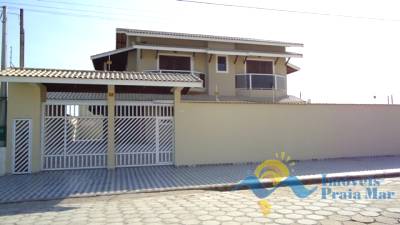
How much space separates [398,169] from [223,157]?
600 cm

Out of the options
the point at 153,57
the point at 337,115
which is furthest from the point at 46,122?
the point at 337,115

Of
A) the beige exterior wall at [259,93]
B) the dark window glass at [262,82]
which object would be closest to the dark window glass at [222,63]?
the beige exterior wall at [259,93]

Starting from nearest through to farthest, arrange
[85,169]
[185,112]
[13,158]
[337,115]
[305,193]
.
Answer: [305,193]
[13,158]
[85,169]
[185,112]
[337,115]

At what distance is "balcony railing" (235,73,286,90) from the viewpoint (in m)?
20.7

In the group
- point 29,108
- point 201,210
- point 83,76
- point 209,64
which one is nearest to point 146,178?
point 201,210

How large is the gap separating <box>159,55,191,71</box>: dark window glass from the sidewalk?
31.3 feet

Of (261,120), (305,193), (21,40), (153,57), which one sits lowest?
(305,193)

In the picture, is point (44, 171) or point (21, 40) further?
point (21, 40)

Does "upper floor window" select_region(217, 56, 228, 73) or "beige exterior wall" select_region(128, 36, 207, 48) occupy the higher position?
"beige exterior wall" select_region(128, 36, 207, 48)

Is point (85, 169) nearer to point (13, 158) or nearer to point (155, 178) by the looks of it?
point (13, 158)

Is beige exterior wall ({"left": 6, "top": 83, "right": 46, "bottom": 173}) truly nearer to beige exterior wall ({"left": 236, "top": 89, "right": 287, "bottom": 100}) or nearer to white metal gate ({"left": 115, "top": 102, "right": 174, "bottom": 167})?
white metal gate ({"left": 115, "top": 102, "right": 174, "bottom": 167})

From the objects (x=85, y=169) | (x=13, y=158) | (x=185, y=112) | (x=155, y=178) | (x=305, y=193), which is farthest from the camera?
(x=185, y=112)

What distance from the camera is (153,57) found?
775 inches

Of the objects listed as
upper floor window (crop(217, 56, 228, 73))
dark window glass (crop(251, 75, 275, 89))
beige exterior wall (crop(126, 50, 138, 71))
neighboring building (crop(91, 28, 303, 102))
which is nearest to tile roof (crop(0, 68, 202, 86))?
neighboring building (crop(91, 28, 303, 102))
